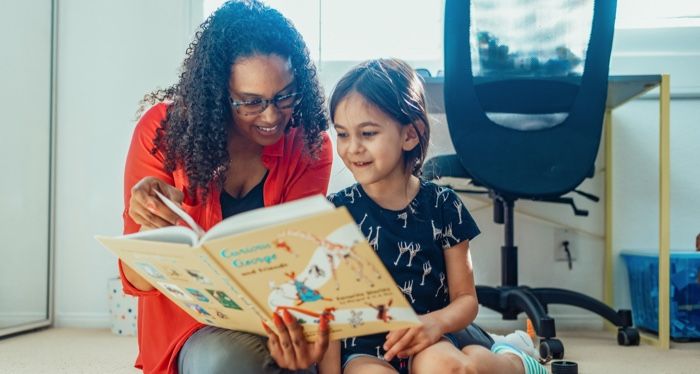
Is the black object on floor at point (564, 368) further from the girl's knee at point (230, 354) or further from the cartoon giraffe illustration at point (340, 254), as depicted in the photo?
the cartoon giraffe illustration at point (340, 254)

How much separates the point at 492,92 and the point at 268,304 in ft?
3.91

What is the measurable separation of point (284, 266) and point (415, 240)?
0.42m

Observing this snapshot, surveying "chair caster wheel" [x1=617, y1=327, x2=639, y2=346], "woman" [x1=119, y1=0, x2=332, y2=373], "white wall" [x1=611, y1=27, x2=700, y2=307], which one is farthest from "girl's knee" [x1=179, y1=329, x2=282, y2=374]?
"white wall" [x1=611, y1=27, x2=700, y2=307]

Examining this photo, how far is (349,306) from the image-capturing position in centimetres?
81

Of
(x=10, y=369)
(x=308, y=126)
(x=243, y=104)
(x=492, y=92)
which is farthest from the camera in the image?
(x=492, y=92)

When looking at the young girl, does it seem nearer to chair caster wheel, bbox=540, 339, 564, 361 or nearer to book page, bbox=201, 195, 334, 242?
book page, bbox=201, 195, 334, 242

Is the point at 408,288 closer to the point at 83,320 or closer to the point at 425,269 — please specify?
the point at 425,269

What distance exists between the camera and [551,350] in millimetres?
1740

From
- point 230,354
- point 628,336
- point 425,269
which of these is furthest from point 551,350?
point 230,354

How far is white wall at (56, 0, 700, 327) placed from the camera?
7.76ft

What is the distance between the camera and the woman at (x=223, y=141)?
1.08 metres

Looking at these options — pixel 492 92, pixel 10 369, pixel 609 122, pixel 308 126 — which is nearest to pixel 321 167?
pixel 308 126

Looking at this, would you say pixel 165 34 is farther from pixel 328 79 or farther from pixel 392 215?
pixel 392 215

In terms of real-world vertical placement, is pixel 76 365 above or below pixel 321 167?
below
